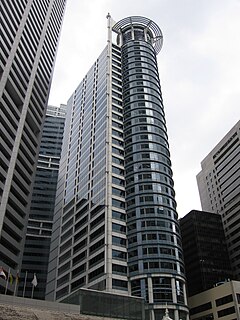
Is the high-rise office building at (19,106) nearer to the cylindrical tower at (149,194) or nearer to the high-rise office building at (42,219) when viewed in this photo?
the cylindrical tower at (149,194)

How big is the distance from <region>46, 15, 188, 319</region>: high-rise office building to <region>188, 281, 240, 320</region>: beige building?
1588 cm

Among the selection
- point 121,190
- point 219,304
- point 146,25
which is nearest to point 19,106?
point 121,190

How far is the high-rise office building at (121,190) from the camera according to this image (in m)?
86.1

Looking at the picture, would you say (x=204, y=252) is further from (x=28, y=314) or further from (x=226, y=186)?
(x=28, y=314)

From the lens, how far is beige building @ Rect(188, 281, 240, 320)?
305 ft

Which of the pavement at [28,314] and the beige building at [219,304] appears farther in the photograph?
the beige building at [219,304]

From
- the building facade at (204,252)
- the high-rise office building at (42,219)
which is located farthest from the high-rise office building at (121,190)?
the building facade at (204,252)

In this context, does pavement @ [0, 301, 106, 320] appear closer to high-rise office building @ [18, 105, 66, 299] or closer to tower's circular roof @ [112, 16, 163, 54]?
high-rise office building @ [18, 105, 66, 299]

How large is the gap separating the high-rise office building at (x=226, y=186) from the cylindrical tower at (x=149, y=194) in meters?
49.4

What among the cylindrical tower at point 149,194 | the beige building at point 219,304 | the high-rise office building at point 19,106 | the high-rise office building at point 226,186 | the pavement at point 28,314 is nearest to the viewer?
the pavement at point 28,314

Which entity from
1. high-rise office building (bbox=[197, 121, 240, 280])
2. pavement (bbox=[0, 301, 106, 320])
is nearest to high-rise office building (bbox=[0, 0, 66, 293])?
pavement (bbox=[0, 301, 106, 320])

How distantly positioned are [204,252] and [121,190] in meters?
47.4

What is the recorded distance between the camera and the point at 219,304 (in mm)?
97688

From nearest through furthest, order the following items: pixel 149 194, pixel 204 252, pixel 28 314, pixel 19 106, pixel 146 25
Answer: pixel 28 314
pixel 19 106
pixel 149 194
pixel 204 252
pixel 146 25
